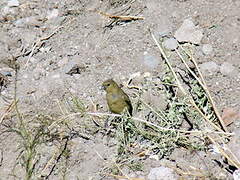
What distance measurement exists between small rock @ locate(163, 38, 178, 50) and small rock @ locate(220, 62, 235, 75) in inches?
13.0

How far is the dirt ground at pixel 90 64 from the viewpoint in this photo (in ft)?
10.8

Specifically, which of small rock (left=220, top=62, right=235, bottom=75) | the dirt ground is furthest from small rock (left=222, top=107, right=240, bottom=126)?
small rock (left=220, top=62, right=235, bottom=75)

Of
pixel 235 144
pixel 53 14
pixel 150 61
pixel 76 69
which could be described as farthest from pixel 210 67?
pixel 53 14

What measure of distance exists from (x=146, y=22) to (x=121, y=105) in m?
0.71

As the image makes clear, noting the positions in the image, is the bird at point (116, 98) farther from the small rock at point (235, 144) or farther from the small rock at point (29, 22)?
the small rock at point (29, 22)

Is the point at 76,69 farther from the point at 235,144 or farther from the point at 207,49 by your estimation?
the point at 235,144

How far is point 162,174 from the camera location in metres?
3.14

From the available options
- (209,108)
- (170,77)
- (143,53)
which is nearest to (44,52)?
(143,53)

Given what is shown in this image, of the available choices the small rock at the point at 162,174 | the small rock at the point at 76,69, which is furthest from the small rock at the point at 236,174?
the small rock at the point at 76,69

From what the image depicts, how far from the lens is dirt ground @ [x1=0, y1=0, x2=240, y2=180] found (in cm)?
328

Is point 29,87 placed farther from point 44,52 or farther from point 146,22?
point 146,22

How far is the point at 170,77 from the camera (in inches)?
135

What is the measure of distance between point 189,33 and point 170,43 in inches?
5.4

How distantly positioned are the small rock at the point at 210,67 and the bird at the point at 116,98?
1.68 ft
